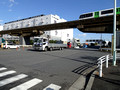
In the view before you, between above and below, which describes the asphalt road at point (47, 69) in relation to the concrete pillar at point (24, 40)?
below

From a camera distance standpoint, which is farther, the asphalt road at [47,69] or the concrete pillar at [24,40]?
the concrete pillar at [24,40]

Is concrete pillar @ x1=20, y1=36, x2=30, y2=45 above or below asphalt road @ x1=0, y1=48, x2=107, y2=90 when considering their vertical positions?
above

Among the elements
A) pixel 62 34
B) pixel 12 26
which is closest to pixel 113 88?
pixel 62 34

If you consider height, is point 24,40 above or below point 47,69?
above

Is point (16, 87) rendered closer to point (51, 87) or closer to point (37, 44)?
point (51, 87)

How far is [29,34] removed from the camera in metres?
42.0

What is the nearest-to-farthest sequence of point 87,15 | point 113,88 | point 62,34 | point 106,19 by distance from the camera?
point 113,88
point 106,19
point 87,15
point 62,34

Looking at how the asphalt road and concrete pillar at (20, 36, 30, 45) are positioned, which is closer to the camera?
the asphalt road

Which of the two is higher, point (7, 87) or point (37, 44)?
point (37, 44)

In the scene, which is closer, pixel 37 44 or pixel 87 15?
pixel 37 44

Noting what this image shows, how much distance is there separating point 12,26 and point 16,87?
346 feet

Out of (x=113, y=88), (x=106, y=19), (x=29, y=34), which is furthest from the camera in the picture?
(x=29, y=34)

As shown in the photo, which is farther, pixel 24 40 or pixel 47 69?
pixel 24 40

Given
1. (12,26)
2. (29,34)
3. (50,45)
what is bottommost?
(50,45)
